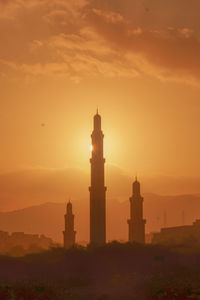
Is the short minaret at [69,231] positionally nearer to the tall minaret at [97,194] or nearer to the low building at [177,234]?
the tall minaret at [97,194]

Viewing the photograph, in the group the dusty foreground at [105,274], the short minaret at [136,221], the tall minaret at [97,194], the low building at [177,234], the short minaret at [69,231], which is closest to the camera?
the dusty foreground at [105,274]

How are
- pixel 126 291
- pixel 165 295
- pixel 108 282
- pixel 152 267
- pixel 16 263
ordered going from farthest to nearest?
pixel 16 263
pixel 152 267
pixel 108 282
pixel 126 291
pixel 165 295

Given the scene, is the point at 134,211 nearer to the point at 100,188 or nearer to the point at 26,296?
the point at 100,188

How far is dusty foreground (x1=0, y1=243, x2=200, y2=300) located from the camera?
23.5 metres

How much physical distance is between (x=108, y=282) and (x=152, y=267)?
7505 millimetres

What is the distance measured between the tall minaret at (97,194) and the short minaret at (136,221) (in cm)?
482

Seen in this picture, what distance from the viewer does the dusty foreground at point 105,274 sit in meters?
23.5

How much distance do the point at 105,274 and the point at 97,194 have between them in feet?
82.7

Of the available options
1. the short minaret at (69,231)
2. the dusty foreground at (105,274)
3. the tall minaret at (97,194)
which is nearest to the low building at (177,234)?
the short minaret at (69,231)

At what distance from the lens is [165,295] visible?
72.1ft

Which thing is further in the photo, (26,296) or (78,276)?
(78,276)

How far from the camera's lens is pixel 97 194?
204ft

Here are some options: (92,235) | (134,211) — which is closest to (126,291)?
(92,235)

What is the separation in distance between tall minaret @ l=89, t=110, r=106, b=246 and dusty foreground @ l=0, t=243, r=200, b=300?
1156 cm
